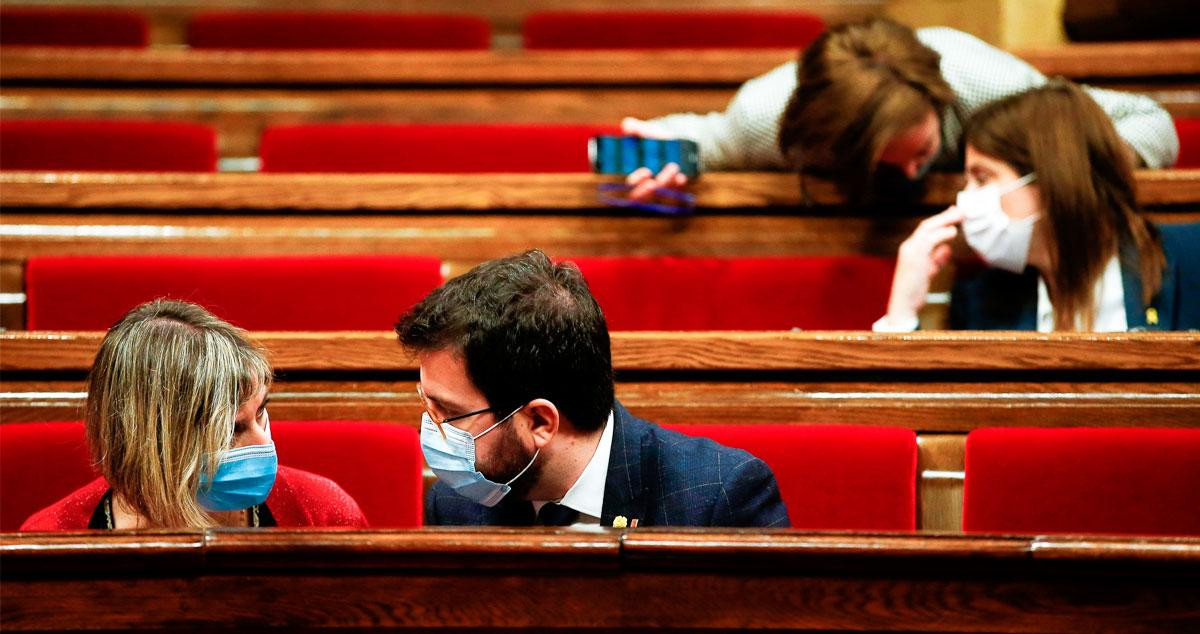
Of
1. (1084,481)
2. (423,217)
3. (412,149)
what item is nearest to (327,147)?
(412,149)

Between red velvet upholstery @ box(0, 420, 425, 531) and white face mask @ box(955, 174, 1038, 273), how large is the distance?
38cm

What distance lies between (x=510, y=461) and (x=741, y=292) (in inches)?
12.7

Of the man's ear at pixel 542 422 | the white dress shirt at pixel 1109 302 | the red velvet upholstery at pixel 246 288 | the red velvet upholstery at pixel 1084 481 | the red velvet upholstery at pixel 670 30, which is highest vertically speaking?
the red velvet upholstery at pixel 670 30

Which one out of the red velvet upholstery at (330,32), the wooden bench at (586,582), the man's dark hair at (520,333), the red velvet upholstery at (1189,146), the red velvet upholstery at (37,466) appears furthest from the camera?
the red velvet upholstery at (330,32)

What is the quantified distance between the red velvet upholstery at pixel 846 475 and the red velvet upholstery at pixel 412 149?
44 cm

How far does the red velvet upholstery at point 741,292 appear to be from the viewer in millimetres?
803

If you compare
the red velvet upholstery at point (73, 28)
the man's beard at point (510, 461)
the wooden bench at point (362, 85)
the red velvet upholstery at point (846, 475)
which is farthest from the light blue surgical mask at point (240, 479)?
the red velvet upholstery at point (73, 28)

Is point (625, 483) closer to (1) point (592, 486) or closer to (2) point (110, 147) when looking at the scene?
(1) point (592, 486)

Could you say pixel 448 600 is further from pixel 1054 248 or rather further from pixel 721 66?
pixel 721 66

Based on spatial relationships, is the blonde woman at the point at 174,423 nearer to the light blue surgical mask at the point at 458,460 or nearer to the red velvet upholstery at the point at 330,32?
the light blue surgical mask at the point at 458,460

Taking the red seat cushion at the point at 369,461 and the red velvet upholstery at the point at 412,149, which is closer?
the red seat cushion at the point at 369,461

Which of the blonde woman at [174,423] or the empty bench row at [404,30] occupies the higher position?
the empty bench row at [404,30]

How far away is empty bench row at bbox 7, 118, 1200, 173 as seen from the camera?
3.21 feet

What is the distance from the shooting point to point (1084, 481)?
59 centimetres
